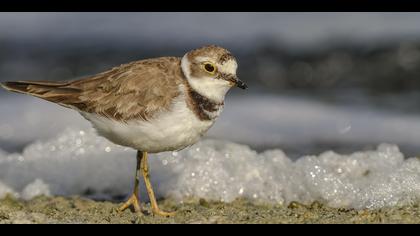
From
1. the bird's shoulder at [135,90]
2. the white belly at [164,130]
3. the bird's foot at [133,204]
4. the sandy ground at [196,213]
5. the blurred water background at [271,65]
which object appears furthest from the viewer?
the blurred water background at [271,65]

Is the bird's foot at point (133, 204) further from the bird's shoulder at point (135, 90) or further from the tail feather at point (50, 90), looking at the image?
the tail feather at point (50, 90)

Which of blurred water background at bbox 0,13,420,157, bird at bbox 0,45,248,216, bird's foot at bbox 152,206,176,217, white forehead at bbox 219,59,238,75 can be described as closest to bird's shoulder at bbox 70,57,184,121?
bird at bbox 0,45,248,216

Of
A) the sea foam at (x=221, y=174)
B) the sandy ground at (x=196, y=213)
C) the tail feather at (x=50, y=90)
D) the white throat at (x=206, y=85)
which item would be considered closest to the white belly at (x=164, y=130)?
the white throat at (x=206, y=85)

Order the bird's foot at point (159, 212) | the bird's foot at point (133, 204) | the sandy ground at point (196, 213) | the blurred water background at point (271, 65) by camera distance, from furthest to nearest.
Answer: the blurred water background at point (271, 65) → the bird's foot at point (133, 204) → the bird's foot at point (159, 212) → the sandy ground at point (196, 213)

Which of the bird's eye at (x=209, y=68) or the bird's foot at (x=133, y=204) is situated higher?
the bird's eye at (x=209, y=68)

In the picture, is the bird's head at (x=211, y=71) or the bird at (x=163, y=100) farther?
the bird's head at (x=211, y=71)

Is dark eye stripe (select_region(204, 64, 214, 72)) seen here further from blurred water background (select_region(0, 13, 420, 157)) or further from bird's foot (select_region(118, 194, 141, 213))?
blurred water background (select_region(0, 13, 420, 157))

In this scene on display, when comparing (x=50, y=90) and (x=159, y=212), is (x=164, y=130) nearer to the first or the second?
(x=159, y=212)
